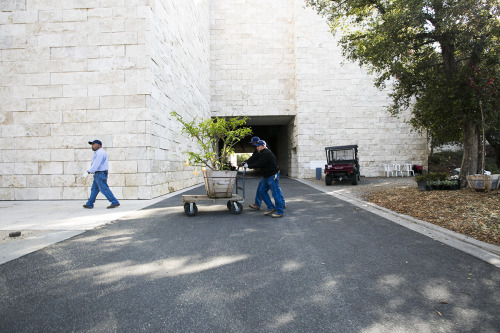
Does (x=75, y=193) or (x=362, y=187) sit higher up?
(x=75, y=193)

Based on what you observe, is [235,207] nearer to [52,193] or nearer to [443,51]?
[52,193]

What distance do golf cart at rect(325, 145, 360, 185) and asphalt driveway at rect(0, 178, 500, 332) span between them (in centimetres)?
987

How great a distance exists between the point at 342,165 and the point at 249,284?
41.3ft

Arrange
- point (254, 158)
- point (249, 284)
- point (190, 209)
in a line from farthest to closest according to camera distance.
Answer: point (254, 158), point (190, 209), point (249, 284)

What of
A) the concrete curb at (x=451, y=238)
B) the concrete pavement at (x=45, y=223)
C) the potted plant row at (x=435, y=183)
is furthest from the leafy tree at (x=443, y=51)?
the concrete pavement at (x=45, y=223)

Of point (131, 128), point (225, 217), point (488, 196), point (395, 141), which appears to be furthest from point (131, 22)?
point (395, 141)

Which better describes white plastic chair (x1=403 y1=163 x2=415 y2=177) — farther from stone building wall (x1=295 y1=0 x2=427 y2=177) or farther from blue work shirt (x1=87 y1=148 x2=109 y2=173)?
blue work shirt (x1=87 y1=148 x2=109 y2=173)

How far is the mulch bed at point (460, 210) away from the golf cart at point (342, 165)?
5.28m

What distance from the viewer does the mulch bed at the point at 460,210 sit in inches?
184

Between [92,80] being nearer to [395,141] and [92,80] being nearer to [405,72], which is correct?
[405,72]

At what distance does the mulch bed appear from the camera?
15.3ft

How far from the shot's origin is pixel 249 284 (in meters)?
2.65

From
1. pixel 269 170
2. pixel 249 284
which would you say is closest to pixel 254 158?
pixel 269 170

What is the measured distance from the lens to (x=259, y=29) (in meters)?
21.2
